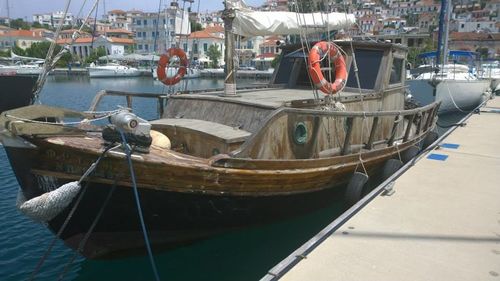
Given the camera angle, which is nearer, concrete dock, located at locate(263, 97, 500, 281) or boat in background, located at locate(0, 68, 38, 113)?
concrete dock, located at locate(263, 97, 500, 281)

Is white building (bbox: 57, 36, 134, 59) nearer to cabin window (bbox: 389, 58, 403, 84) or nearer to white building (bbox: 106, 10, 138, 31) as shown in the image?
white building (bbox: 106, 10, 138, 31)

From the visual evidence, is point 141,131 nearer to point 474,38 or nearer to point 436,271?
point 436,271

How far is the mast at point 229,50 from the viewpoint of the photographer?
686 centimetres

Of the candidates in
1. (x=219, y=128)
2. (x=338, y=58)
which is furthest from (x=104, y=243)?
(x=338, y=58)

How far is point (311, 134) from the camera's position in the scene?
6.64 meters

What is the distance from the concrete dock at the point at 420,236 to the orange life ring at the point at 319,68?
6.29 feet

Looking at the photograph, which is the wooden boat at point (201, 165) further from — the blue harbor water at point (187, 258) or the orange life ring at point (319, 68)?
the blue harbor water at point (187, 258)

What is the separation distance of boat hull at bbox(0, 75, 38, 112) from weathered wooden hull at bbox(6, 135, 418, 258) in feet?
3.36

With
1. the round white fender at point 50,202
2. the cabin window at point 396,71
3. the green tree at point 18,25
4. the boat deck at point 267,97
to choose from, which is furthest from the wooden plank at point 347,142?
the green tree at point 18,25

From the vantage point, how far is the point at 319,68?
6.47m

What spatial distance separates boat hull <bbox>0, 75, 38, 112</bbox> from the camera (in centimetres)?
529

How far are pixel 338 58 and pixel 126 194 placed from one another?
4270 mm

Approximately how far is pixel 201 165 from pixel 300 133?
204 cm

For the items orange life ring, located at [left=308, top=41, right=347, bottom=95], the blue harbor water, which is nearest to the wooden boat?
orange life ring, located at [left=308, top=41, right=347, bottom=95]
